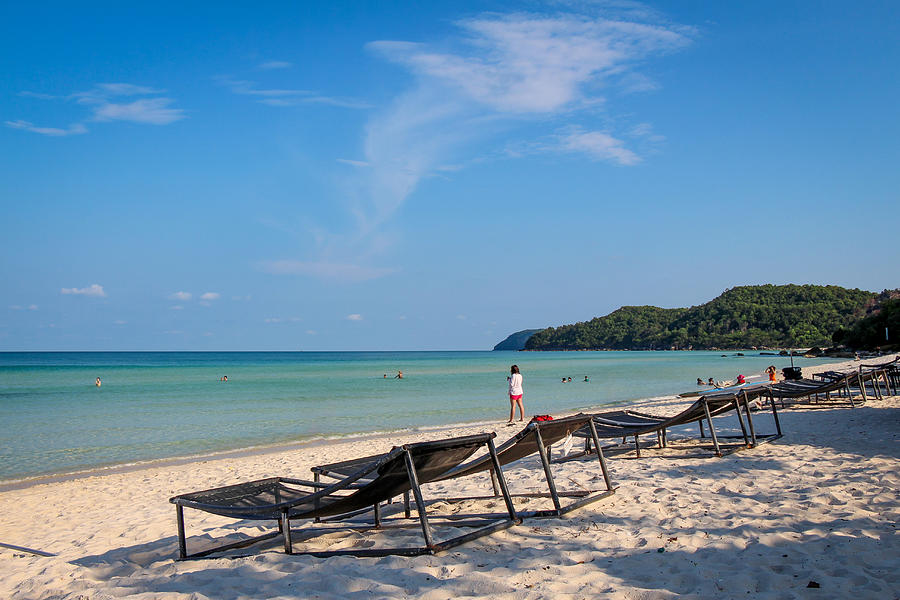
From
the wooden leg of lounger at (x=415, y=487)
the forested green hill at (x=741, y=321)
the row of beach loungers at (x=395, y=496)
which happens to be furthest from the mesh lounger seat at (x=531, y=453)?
the forested green hill at (x=741, y=321)

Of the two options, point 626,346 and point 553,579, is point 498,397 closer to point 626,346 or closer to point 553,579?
point 553,579

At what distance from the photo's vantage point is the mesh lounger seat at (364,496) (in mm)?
4090

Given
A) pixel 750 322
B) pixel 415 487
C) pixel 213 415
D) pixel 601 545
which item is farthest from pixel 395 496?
pixel 750 322

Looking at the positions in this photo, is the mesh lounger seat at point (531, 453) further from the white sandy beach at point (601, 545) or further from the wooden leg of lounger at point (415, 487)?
the wooden leg of lounger at point (415, 487)

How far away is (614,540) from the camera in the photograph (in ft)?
14.4

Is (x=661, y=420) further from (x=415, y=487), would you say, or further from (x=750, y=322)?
(x=750, y=322)

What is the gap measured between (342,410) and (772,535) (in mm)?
18340

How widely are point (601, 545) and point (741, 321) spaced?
127 metres

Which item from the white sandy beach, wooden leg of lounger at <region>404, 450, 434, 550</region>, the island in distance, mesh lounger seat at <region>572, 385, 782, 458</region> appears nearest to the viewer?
the white sandy beach

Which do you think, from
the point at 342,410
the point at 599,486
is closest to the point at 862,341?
the point at 342,410

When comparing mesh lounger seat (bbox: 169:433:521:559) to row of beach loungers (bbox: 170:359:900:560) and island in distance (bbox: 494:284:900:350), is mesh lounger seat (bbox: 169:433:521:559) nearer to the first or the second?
row of beach loungers (bbox: 170:359:900:560)

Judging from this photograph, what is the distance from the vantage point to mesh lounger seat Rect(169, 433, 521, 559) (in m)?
4.09

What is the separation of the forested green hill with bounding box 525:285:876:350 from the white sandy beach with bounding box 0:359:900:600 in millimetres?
100547

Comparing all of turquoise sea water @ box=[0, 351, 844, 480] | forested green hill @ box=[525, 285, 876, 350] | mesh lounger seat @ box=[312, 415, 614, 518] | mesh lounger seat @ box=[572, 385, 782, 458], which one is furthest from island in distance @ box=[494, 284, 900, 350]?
mesh lounger seat @ box=[312, 415, 614, 518]
